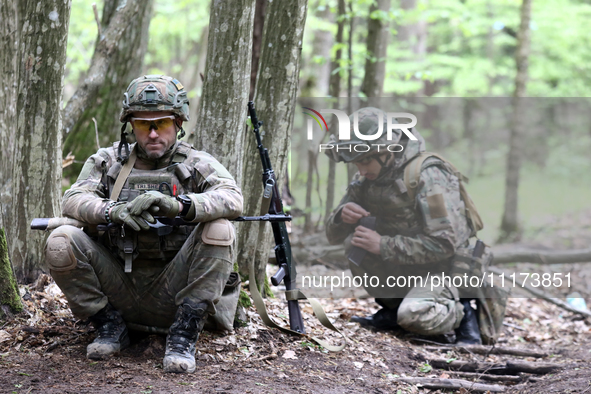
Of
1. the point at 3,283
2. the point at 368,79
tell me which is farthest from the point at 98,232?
the point at 368,79

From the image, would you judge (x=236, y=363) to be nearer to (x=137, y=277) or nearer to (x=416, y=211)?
(x=137, y=277)

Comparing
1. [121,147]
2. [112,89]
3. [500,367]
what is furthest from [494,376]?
[112,89]

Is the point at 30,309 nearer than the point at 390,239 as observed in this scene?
Yes

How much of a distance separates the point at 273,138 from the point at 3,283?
2242 millimetres

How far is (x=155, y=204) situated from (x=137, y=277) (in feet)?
2.32

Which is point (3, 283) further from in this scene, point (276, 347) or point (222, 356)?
point (276, 347)

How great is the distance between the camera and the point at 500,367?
4625 mm

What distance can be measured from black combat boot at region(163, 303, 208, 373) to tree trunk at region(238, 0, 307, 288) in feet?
4.41

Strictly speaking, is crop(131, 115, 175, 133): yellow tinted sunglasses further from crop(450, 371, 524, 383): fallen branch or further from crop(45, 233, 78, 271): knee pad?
crop(450, 371, 524, 383): fallen branch

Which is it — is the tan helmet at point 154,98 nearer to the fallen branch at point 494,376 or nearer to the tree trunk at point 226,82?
the tree trunk at point 226,82

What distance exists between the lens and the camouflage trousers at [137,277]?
3299 millimetres

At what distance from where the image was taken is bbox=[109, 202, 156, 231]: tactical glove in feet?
10.3

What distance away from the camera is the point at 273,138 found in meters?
4.69

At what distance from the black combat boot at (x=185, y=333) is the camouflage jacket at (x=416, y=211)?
2.44 meters
